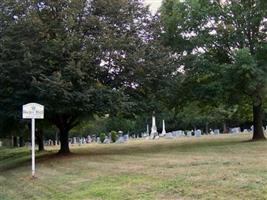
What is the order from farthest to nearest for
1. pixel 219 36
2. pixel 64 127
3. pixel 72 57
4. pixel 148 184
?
pixel 219 36
pixel 64 127
pixel 72 57
pixel 148 184

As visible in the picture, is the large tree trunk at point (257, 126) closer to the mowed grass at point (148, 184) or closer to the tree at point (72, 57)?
the tree at point (72, 57)

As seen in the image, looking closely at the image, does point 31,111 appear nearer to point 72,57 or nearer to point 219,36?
point 72,57

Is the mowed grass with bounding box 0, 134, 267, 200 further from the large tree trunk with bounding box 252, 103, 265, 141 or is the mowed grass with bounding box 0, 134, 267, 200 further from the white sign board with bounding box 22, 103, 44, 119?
the large tree trunk with bounding box 252, 103, 265, 141

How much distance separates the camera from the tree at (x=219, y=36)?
105 ft

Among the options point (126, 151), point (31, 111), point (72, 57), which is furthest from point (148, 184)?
point (126, 151)

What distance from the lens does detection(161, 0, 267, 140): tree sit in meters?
31.9

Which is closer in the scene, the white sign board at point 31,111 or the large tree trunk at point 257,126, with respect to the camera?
the white sign board at point 31,111

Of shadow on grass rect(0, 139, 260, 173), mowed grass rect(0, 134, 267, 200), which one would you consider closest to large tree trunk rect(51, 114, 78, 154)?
shadow on grass rect(0, 139, 260, 173)

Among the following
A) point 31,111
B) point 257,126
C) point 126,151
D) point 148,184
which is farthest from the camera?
point 257,126

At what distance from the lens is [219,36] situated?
32656 mm

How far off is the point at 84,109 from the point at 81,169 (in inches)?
295

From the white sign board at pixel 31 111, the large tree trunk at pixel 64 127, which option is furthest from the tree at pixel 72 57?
the white sign board at pixel 31 111

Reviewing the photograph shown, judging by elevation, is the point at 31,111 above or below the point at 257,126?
above

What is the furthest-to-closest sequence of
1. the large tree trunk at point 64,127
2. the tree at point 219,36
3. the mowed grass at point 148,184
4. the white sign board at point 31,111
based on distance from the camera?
the tree at point 219,36, the large tree trunk at point 64,127, the white sign board at point 31,111, the mowed grass at point 148,184
